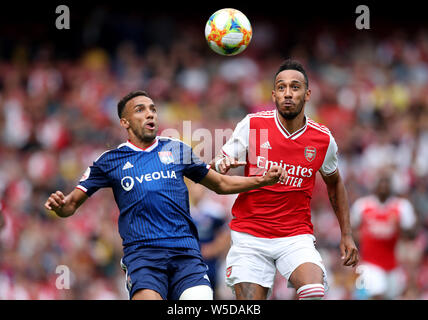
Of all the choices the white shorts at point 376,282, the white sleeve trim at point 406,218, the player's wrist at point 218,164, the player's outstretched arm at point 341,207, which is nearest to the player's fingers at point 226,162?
the player's wrist at point 218,164

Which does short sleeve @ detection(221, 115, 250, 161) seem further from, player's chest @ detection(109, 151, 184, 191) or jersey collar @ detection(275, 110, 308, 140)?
player's chest @ detection(109, 151, 184, 191)

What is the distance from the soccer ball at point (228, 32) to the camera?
797 centimetres

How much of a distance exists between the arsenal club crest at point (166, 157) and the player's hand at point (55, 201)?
3.20 feet

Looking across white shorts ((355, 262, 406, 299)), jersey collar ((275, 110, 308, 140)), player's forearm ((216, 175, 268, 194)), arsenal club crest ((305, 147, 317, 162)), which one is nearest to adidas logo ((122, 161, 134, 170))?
player's forearm ((216, 175, 268, 194))

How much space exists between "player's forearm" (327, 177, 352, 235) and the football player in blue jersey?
125 centimetres

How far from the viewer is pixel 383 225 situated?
38.6ft

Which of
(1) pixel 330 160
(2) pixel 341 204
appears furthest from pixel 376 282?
(1) pixel 330 160

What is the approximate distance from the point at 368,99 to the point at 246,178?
1021 centimetres

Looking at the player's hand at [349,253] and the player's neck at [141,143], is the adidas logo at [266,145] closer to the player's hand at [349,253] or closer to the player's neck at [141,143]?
the player's neck at [141,143]

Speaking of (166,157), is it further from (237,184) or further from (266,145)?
(266,145)

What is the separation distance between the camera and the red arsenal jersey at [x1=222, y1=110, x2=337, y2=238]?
294 inches
